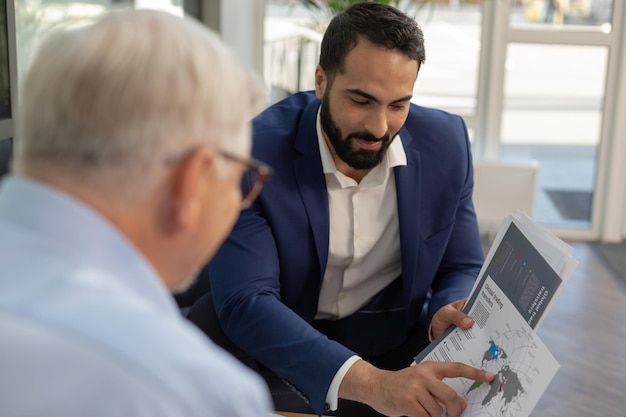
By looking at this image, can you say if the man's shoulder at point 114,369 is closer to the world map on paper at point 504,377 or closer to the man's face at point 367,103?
the world map on paper at point 504,377

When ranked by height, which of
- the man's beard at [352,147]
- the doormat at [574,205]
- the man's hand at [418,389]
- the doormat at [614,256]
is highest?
the man's beard at [352,147]

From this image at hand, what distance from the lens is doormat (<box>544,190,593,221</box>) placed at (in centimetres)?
547

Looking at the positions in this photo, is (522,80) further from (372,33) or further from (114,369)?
(114,369)

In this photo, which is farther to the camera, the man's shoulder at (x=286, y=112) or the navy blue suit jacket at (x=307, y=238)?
the man's shoulder at (x=286, y=112)

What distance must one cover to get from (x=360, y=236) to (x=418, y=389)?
62 cm

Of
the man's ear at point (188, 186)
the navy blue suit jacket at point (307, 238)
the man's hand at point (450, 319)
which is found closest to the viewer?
the man's ear at point (188, 186)

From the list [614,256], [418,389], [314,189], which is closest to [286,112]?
[314,189]

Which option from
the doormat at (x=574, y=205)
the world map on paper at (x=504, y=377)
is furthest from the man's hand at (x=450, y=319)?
the doormat at (x=574, y=205)

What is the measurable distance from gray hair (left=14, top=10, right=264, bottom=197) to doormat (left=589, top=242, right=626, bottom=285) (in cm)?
422

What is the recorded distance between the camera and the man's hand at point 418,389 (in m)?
1.49

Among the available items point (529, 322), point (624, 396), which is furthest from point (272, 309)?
point (624, 396)

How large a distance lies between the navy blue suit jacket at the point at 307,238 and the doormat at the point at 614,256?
2.82 m

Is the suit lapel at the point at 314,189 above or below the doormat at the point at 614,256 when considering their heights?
above

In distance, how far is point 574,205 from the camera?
217 inches
